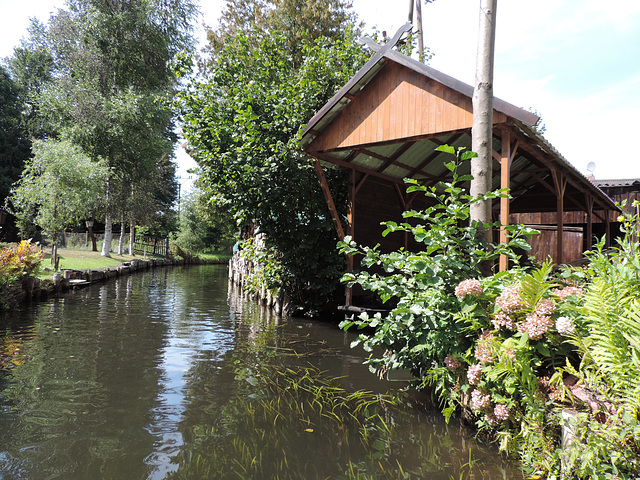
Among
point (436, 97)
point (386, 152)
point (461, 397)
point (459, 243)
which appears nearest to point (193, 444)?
point (461, 397)

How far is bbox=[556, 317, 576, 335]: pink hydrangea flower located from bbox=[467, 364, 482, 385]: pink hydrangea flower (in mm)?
741

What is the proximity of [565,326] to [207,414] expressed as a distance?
11.2 feet

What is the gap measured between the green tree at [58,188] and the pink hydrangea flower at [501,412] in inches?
A: 727

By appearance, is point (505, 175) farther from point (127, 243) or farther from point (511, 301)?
point (127, 243)

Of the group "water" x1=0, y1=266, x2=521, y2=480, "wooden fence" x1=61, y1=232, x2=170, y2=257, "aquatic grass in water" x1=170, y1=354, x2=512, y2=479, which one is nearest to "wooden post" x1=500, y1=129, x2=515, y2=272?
"water" x1=0, y1=266, x2=521, y2=480

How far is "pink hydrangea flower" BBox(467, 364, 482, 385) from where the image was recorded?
11.2 ft

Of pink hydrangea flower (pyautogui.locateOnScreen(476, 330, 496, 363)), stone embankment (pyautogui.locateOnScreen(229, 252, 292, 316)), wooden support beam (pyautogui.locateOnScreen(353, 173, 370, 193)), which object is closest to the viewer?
pink hydrangea flower (pyautogui.locateOnScreen(476, 330, 496, 363))

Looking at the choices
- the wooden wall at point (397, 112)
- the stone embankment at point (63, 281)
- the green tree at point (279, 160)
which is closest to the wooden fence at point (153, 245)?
the stone embankment at point (63, 281)

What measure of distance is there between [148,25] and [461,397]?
1049 inches

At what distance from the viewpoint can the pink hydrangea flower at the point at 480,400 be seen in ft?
11.0

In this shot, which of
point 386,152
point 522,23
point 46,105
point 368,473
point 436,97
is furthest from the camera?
point 46,105

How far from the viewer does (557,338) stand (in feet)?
10.4

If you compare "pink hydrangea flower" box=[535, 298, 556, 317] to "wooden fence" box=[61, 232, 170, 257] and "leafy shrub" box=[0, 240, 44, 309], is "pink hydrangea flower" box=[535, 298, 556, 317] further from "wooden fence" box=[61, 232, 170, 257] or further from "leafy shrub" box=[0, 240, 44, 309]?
"wooden fence" box=[61, 232, 170, 257]

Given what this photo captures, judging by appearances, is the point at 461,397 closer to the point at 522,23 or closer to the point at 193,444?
the point at 193,444
